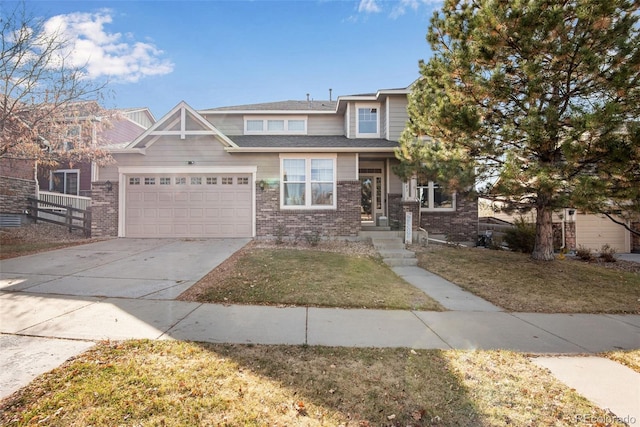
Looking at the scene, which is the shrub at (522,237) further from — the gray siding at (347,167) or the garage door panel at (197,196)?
the garage door panel at (197,196)

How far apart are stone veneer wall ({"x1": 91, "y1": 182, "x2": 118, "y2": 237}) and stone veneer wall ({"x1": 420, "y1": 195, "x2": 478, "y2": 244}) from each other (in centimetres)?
1241

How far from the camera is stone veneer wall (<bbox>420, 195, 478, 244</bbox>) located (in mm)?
12680

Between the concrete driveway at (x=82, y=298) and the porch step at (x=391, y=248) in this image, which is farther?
the porch step at (x=391, y=248)

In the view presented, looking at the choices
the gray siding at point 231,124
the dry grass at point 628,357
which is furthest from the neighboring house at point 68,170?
the dry grass at point 628,357

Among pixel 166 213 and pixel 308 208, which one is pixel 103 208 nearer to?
pixel 166 213

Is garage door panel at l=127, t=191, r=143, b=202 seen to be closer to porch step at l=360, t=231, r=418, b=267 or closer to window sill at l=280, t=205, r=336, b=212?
window sill at l=280, t=205, r=336, b=212

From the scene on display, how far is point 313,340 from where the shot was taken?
3.73 meters

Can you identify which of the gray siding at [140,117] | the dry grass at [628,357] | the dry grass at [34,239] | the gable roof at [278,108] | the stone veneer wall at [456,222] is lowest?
the dry grass at [628,357]

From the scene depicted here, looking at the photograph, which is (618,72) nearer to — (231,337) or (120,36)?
(231,337)

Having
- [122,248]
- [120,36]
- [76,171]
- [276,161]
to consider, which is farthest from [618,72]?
[76,171]

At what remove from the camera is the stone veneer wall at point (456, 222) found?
12.7 metres

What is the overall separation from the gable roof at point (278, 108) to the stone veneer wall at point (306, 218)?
507cm

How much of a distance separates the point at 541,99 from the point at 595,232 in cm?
985

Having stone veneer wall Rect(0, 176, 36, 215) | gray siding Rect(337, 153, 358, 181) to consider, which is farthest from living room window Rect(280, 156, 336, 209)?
stone veneer wall Rect(0, 176, 36, 215)
